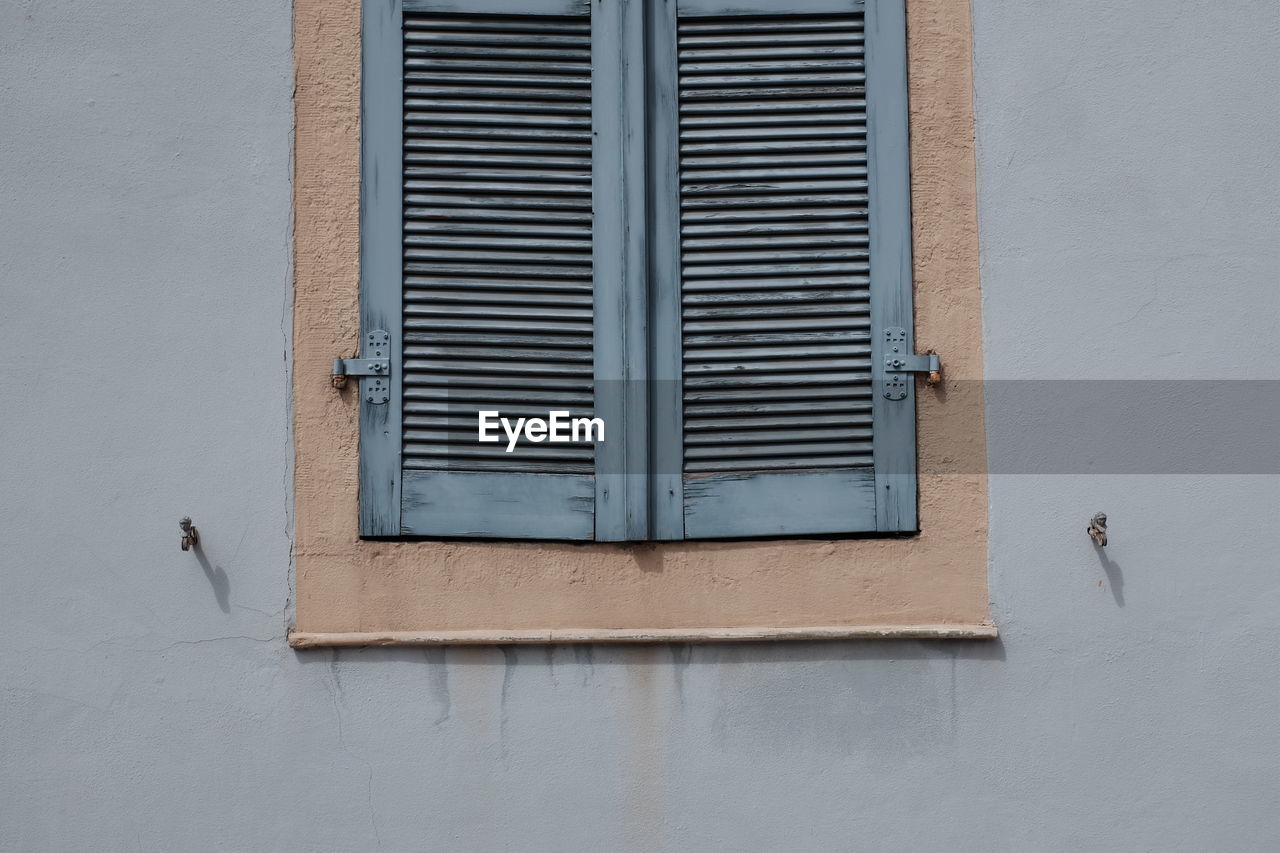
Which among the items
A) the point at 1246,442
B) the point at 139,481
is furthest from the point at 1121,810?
the point at 139,481

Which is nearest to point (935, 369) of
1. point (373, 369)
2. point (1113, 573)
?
point (1113, 573)

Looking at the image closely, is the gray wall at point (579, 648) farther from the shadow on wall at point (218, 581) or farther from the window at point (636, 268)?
the window at point (636, 268)

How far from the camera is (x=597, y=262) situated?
3.36 meters

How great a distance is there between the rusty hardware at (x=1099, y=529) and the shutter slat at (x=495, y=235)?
1344 millimetres

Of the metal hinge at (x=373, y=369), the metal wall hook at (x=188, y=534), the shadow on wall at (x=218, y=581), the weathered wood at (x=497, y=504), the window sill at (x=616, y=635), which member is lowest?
the window sill at (x=616, y=635)

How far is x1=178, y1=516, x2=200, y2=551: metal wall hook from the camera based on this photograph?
127 inches

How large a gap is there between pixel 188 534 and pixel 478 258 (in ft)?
3.47

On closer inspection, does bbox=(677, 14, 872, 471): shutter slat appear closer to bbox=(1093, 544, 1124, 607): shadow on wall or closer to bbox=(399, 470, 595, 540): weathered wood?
bbox=(399, 470, 595, 540): weathered wood

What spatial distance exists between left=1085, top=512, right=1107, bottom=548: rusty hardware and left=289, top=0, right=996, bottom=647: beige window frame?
11.1 inches

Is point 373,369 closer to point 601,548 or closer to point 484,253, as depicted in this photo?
point 484,253

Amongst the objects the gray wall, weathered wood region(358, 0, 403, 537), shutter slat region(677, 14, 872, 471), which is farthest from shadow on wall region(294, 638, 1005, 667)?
shutter slat region(677, 14, 872, 471)

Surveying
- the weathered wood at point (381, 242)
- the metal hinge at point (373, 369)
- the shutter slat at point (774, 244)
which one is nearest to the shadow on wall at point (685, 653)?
the weathered wood at point (381, 242)

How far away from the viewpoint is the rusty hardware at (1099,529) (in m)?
3.27

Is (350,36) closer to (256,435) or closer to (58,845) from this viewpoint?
(256,435)
